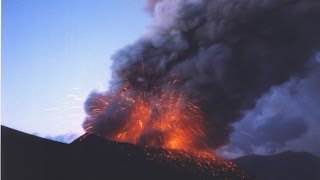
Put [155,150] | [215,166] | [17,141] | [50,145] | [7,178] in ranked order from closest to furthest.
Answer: [7,178] < [17,141] < [50,145] < [155,150] < [215,166]

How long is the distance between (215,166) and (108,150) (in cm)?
894

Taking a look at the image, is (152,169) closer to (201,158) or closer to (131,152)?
(131,152)

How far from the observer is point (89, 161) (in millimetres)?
19516

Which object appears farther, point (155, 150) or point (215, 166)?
point (215, 166)

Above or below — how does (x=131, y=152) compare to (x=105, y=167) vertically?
above

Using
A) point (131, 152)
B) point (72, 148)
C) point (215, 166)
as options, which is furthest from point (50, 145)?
point (215, 166)

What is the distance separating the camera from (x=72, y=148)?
65.6 feet

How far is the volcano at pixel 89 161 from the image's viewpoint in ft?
56.6

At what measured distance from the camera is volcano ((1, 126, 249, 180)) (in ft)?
56.6

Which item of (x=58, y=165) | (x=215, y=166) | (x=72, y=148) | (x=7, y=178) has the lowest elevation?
(x=7, y=178)

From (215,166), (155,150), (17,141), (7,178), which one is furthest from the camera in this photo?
(215,166)

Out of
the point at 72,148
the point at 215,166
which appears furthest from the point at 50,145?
the point at 215,166

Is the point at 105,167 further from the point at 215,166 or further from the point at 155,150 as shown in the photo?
the point at 215,166

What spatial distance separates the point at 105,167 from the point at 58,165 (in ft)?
8.08
